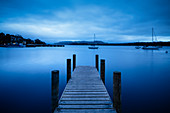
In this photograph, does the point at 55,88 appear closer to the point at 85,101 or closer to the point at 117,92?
the point at 85,101

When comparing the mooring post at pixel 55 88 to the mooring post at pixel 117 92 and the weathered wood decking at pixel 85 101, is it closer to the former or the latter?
the weathered wood decking at pixel 85 101

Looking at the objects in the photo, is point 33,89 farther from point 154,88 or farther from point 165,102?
point 154,88

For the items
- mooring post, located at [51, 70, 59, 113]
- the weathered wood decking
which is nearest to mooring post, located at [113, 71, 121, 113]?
the weathered wood decking

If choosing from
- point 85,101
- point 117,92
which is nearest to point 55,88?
point 85,101

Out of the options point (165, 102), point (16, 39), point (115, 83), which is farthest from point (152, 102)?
point (16, 39)

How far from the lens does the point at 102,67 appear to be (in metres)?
7.89

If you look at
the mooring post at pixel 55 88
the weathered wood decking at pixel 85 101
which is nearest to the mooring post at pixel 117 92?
the weathered wood decking at pixel 85 101

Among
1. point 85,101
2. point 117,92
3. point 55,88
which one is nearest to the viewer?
point 117,92

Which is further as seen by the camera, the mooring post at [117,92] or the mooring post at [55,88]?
the mooring post at [55,88]

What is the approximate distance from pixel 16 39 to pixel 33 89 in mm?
142598

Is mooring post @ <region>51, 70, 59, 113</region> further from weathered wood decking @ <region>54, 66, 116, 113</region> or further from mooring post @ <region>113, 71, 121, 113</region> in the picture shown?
mooring post @ <region>113, 71, 121, 113</region>

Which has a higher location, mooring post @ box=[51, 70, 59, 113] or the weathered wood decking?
mooring post @ box=[51, 70, 59, 113]

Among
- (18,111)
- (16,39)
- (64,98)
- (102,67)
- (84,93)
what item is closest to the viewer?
(64,98)

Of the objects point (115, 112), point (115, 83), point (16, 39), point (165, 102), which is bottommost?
point (165, 102)
